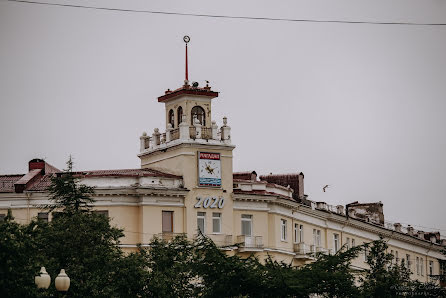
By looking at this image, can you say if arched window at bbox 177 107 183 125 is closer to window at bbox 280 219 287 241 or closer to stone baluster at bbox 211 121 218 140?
stone baluster at bbox 211 121 218 140

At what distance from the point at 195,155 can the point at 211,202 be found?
356cm

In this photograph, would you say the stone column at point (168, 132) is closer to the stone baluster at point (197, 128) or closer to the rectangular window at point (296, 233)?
the stone baluster at point (197, 128)

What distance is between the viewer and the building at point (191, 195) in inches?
3536

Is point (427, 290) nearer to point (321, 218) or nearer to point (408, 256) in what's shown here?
point (321, 218)

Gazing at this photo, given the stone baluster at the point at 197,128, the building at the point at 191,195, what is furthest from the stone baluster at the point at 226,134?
the stone baluster at the point at 197,128

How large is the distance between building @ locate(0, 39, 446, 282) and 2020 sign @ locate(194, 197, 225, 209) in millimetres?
71

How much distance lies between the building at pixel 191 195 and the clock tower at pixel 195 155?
0.07 metres

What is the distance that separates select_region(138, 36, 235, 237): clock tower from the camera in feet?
302

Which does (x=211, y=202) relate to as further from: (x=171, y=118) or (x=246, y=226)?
(x=171, y=118)

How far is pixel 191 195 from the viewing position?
302 feet

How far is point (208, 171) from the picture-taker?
9369cm

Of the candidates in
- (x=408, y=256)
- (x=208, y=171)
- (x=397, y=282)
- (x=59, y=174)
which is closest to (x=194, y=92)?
(x=208, y=171)

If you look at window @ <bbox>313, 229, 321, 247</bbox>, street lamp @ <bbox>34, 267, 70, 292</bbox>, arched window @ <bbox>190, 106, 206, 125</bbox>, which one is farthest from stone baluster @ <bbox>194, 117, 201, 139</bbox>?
street lamp @ <bbox>34, 267, 70, 292</bbox>

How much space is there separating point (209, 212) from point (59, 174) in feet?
38.9
